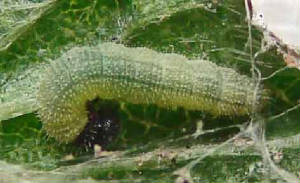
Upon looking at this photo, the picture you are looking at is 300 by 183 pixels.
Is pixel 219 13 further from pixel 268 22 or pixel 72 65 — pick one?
pixel 72 65

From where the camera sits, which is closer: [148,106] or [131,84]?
[131,84]

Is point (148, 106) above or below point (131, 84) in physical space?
below

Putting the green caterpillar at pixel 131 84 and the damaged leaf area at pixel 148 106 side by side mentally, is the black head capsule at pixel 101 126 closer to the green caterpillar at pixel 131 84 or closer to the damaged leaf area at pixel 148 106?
the damaged leaf area at pixel 148 106

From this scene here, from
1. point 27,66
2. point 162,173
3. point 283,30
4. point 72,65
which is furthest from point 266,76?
point 27,66

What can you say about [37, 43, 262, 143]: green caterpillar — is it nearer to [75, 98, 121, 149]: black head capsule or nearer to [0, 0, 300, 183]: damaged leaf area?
[0, 0, 300, 183]: damaged leaf area

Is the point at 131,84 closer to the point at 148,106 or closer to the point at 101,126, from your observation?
the point at 148,106

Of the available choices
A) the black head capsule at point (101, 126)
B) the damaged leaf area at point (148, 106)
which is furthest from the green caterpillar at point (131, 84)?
the black head capsule at point (101, 126)

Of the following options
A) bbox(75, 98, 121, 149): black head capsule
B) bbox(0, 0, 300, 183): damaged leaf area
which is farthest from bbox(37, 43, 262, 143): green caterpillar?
bbox(75, 98, 121, 149): black head capsule

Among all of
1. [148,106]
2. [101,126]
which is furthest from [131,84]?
[101,126]
